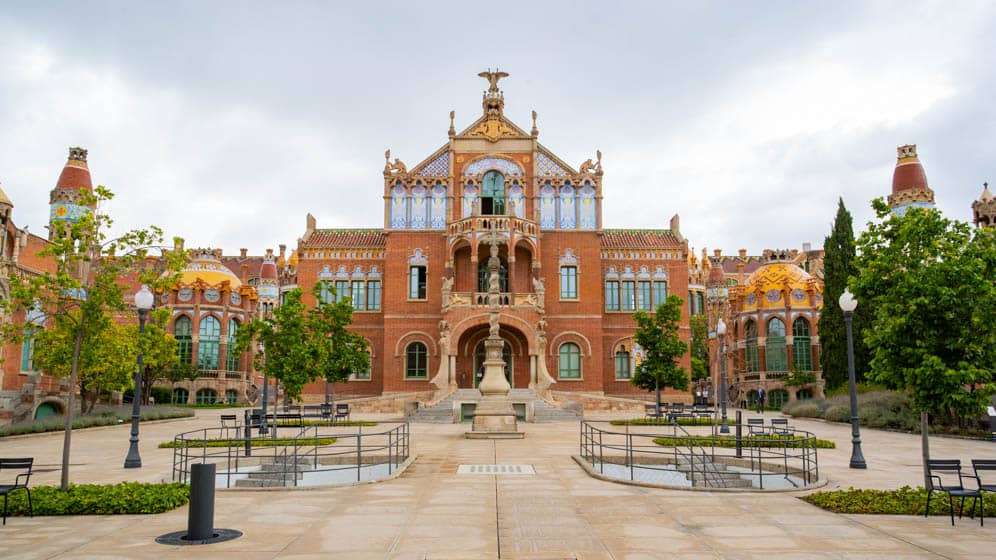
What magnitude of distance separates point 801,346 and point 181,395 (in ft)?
163

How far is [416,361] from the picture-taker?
44.1 m

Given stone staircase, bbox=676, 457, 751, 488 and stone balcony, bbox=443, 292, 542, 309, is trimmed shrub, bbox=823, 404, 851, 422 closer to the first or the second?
stone balcony, bbox=443, 292, 542, 309

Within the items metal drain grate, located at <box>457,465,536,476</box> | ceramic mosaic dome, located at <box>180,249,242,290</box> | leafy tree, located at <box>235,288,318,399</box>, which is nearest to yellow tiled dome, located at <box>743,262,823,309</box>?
leafy tree, located at <box>235,288,318,399</box>

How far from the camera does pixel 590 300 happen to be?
44875mm

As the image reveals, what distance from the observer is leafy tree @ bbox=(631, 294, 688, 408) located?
33.8m

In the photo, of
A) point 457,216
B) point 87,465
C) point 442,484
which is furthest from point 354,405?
point 442,484

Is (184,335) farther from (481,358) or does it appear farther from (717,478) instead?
(717,478)

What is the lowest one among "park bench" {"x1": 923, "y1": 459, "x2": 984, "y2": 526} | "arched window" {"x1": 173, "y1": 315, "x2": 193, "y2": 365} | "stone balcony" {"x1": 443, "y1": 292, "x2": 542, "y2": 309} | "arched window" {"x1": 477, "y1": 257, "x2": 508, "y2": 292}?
"park bench" {"x1": 923, "y1": 459, "x2": 984, "y2": 526}

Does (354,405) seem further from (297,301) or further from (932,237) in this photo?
(932,237)

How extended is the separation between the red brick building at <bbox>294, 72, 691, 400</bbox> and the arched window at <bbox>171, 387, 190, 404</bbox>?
65.0 ft

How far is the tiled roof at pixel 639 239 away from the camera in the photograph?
47000mm

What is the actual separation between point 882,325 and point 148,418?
107 ft

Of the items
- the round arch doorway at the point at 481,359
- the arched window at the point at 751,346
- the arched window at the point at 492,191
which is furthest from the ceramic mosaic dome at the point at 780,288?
the arched window at the point at 492,191

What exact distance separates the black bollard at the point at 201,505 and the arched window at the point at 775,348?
5691cm
